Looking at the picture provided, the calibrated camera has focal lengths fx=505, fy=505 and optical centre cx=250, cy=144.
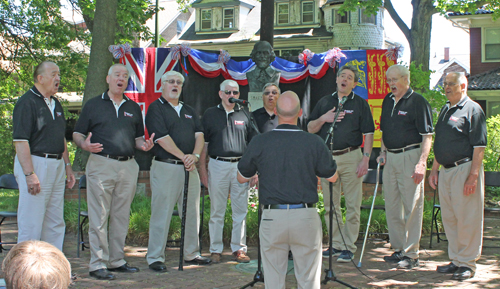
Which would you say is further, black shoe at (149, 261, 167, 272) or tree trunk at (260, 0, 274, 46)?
tree trunk at (260, 0, 274, 46)

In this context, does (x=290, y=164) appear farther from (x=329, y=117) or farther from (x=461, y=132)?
(x=461, y=132)

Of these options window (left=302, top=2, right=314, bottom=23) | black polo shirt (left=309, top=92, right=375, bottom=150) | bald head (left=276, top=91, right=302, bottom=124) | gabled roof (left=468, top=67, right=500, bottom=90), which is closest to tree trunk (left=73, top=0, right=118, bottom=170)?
black polo shirt (left=309, top=92, right=375, bottom=150)

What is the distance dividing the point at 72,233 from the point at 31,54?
6230 mm

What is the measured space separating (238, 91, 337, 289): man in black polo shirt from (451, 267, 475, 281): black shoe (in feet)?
7.42

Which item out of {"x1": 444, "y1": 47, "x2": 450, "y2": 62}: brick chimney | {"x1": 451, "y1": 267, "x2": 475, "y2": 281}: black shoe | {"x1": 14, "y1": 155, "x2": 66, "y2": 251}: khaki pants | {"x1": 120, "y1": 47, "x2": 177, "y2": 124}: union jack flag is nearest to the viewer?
{"x1": 14, "y1": 155, "x2": 66, "y2": 251}: khaki pants

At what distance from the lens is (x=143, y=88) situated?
9.38 m


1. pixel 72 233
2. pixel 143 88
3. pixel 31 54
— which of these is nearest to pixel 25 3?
pixel 31 54

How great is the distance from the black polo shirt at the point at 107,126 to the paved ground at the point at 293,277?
1.39 metres

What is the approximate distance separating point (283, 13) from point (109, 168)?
85.4 feet

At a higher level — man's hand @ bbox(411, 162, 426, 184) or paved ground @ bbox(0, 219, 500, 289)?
man's hand @ bbox(411, 162, 426, 184)

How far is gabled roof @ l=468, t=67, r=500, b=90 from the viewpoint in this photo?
914 inches

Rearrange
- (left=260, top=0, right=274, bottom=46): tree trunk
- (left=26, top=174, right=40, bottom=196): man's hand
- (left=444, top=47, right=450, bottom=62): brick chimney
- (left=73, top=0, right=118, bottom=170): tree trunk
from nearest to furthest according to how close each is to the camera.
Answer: (left=26, top=174, right=40, bottom=196): man's hand, (left=73, top=0, right=118, bottom=170): tree trunk, (left=260, top=0, right=274, bottom=46): tree trunk, (left=444, top=47, right=450, bottom=62): brick chimney

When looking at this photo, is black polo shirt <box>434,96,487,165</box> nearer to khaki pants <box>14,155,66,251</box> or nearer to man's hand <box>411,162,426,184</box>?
man's hand <box>411,162,426,184</box>

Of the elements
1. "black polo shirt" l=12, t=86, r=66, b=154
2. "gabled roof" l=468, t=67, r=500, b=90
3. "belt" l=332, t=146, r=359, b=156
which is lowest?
"belt" l=332, t=146, r=359, b=156
